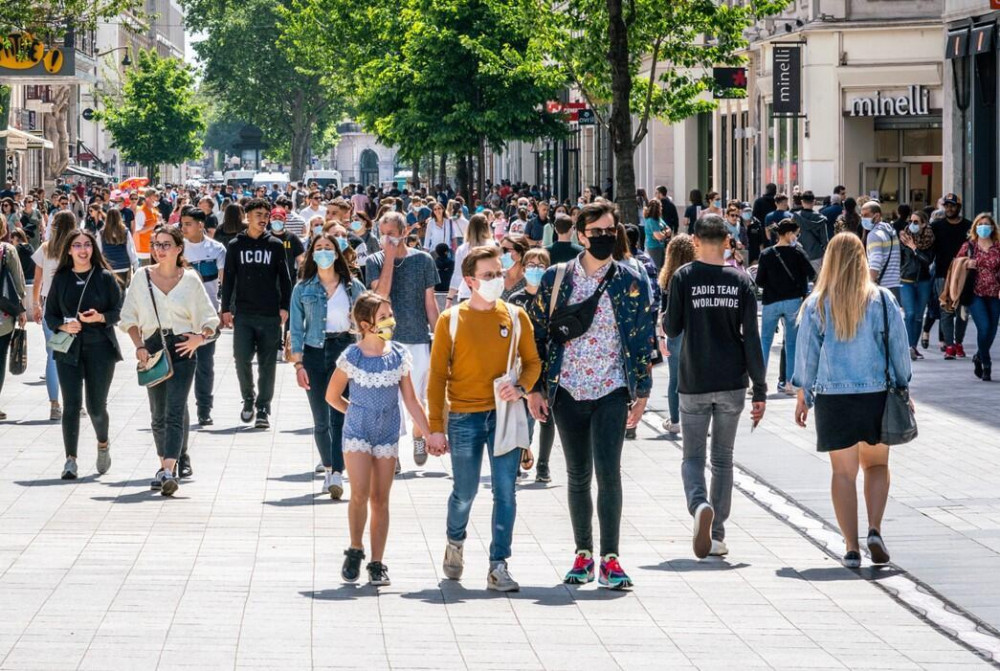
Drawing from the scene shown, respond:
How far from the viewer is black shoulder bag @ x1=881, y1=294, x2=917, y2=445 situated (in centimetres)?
972

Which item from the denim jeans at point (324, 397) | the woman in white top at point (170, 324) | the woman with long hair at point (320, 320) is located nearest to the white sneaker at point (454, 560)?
the denim jeans at point (324, 397)

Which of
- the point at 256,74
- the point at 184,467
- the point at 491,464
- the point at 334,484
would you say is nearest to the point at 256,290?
the point at 184,467

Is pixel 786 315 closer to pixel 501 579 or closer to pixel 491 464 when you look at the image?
pixel 491 464

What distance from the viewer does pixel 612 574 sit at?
9.12 m

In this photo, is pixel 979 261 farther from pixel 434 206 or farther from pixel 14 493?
pixel 434 206

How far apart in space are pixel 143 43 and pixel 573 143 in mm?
79469

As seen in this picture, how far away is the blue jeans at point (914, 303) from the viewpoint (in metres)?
21.0

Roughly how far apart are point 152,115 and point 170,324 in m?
81.6

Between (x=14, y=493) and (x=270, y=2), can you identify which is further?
(x=270, y=2)

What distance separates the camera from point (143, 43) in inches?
5487

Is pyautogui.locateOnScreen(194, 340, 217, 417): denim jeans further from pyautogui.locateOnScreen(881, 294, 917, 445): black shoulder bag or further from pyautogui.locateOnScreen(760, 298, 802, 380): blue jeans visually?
pyautogui.locateOnScreen(881, 294, 917, 445): black shoulder bag

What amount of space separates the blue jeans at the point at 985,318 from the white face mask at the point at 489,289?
1080 centimetres

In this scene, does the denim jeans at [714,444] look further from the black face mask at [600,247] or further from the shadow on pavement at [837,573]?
the black face mask at [600,247]

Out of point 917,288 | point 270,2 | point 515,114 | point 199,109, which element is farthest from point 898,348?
point 270,2
